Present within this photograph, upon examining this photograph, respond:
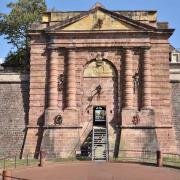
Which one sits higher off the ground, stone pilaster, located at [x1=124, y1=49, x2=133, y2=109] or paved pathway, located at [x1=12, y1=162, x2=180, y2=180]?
stone pilaster, located at [x1=124, y1=49, x2=133, y2=109]

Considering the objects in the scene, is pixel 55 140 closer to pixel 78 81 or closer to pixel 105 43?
pixel 78 81

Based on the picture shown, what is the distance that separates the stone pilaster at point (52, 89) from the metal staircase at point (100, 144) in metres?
3.48

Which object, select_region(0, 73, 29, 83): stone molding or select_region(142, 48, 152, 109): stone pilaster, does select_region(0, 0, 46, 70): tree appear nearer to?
select_region(0, 73, 29, 83): stone molding

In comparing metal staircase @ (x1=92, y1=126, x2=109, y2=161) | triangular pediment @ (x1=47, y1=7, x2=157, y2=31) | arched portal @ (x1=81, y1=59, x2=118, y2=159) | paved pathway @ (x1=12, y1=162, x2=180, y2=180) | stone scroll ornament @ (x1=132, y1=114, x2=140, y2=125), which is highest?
triangular pediment @ (x1=47, y1=7, x2=157, y2=31)

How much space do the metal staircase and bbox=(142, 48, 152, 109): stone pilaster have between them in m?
3.78

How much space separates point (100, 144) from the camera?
33.0m

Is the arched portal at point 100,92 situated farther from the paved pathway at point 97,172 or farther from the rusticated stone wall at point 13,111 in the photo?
the paved pathway at point 97,172

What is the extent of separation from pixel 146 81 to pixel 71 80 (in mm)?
5861

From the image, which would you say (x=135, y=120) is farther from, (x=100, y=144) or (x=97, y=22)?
(x=97, y=22)

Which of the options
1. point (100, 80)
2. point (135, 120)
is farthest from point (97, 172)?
point (100, 80)

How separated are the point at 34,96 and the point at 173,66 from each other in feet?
40.2

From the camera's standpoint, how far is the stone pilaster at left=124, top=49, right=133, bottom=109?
34.1m

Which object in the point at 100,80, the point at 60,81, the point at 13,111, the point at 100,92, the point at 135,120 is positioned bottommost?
the point at 135,120

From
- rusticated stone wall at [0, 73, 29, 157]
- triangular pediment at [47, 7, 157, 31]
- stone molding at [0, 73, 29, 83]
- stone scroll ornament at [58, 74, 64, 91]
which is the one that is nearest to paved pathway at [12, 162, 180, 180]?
rusticated stone wall at [0, 73, 29, 157]
